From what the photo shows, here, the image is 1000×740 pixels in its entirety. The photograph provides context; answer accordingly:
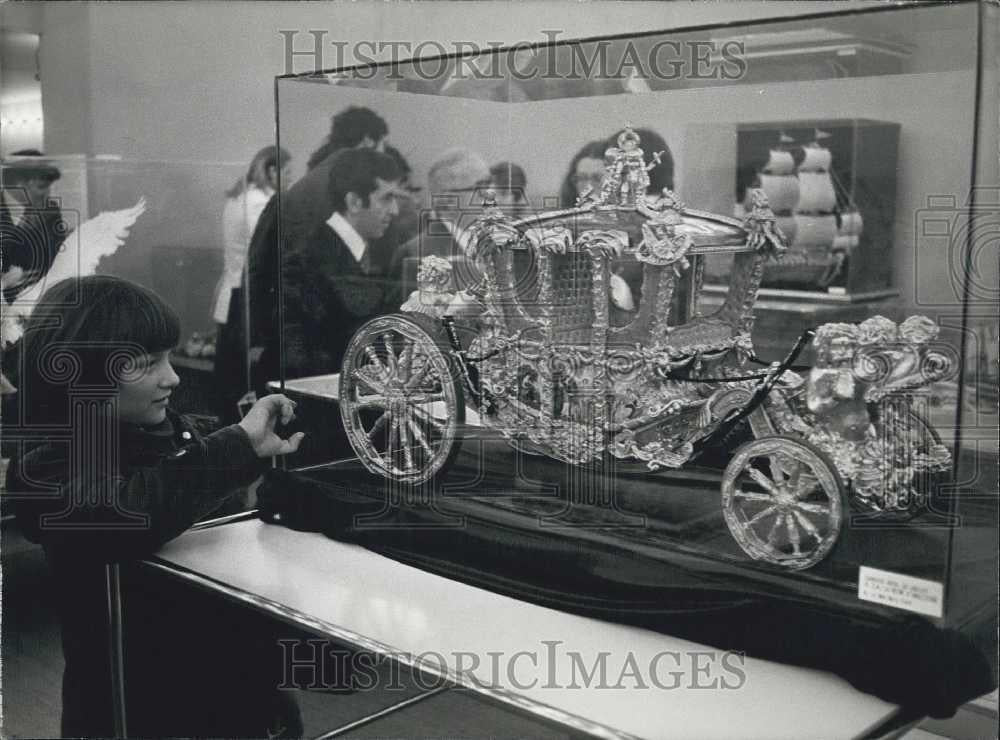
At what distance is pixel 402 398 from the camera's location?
212 centimetres

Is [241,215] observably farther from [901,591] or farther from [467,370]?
[901,591]

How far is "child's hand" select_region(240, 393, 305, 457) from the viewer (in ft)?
7.56

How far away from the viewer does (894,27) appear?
1558 mm

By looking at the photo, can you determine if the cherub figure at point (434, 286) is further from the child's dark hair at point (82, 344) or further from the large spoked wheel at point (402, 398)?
the child's dark hair at point (82, 344)

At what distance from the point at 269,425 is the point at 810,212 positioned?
1.14 metres

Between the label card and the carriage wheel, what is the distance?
0.07 metres

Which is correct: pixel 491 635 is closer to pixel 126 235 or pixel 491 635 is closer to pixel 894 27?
pixel 894 27

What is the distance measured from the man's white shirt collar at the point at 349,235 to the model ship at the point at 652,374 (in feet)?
0.45

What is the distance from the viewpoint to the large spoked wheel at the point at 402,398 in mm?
2057

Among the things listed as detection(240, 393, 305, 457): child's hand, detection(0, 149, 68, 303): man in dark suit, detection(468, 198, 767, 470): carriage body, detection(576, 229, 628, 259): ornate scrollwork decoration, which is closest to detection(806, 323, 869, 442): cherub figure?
detection(468, 198, 767, 470): carriage body

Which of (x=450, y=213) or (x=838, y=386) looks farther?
(x=450, y=213)

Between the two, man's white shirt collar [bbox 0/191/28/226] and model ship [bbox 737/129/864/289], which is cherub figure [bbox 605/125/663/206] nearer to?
model ship [bbox 737/129/864/289]

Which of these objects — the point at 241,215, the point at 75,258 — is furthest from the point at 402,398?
the point at 241,215

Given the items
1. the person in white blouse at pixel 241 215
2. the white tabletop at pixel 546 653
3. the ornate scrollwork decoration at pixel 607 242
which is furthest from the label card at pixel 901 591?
the person in white blouse at pixel 241 215
